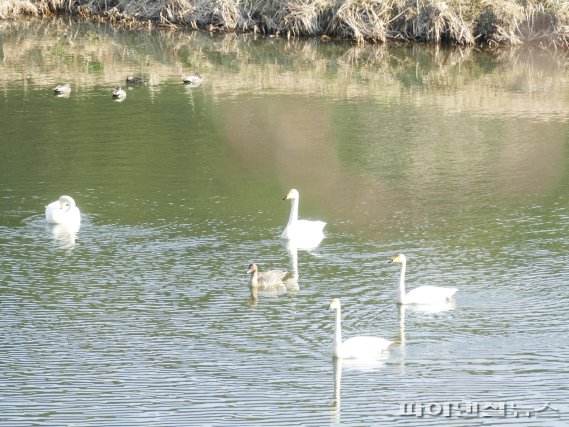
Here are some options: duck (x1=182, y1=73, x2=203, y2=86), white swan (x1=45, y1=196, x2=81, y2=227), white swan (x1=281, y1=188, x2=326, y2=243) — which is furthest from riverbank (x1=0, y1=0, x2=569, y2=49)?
white swan (x1=45, y1=196, x2=81, y2=227)

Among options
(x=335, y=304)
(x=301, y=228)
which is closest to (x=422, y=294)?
(x=335, y=304)

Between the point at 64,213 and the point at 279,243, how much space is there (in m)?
3.32

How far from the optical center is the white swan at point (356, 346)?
13.4 m

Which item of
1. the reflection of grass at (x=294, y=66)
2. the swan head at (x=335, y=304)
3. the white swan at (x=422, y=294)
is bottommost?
the reflection of grass at (x=294, y=66)

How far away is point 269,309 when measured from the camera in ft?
50.5

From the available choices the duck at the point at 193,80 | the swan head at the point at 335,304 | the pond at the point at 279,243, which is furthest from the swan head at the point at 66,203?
the duck at the point at 193,80

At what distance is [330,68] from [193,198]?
Answer: 1284 cm

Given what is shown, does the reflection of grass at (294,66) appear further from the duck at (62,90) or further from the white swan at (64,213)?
the white swan at (64,213)

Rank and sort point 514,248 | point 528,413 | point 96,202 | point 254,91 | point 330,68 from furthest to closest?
point 330,68 < point 254,91 < point 96,202 < point 514,248 < point 528,413

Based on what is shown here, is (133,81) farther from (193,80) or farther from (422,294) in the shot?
(422,294)

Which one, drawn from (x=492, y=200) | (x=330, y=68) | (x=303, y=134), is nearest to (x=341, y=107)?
(x=303, y=134)

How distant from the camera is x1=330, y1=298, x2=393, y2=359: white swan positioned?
13445 mm

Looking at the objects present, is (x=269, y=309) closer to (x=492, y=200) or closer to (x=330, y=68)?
(x=492, y=200)

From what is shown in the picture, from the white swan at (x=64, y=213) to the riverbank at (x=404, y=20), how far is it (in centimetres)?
1867
